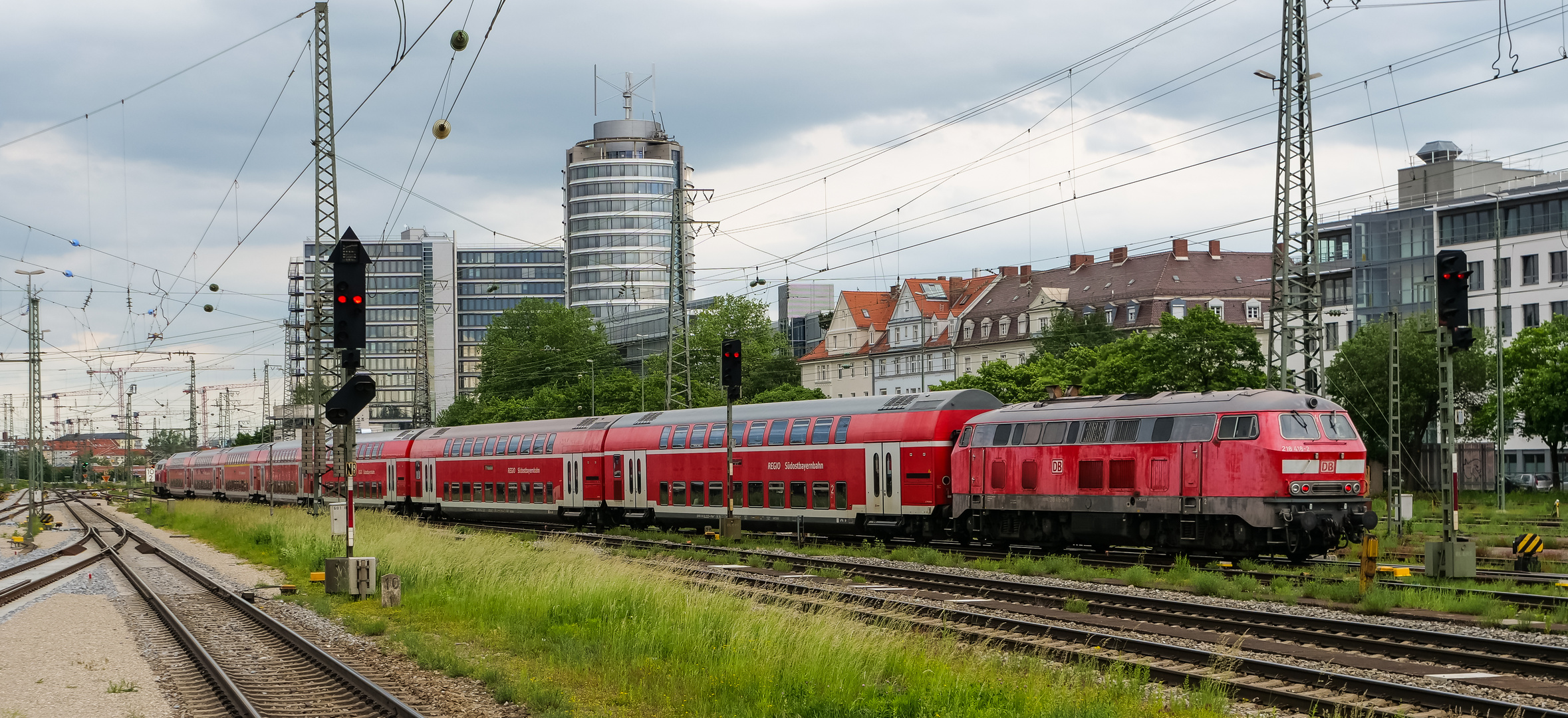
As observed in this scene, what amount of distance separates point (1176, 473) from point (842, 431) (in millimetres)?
10547

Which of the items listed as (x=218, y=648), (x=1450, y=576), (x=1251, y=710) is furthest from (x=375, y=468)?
(x=1251, y=710)

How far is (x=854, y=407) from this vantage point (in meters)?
35.8

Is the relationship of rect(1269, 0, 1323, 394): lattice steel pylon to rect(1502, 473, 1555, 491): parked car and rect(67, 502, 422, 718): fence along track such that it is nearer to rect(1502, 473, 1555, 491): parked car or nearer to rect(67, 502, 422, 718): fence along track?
rect(67, 502, 422, 718): fence along track

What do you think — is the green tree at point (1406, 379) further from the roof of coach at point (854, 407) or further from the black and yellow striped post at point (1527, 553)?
the black and yellow striped post at point (1527, 553)

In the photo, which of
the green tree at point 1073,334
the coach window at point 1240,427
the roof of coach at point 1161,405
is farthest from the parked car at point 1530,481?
the coach window at point 1240,427

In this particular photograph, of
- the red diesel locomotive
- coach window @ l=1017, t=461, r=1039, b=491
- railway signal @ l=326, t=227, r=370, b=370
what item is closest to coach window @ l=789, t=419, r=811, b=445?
the red diesel locomotive

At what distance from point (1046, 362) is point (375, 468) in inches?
1453

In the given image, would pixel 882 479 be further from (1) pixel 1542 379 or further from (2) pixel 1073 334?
(2) pixel 1073 334

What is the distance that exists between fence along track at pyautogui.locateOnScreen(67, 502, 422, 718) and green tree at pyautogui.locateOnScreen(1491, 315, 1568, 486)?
56.8m

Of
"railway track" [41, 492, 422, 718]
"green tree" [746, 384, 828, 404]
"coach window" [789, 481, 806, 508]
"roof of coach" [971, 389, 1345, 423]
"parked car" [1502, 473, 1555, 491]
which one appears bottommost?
"parked car" [1502, 473, 1555, 491]

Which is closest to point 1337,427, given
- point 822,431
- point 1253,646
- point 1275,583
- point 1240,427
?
point 1240,427

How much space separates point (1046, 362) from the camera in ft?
252

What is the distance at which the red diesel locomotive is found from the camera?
26047mm

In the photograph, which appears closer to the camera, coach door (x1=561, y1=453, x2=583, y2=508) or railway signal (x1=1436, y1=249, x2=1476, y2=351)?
railway signal (x1=1436, y1=249, x2=1476, y2=351)
